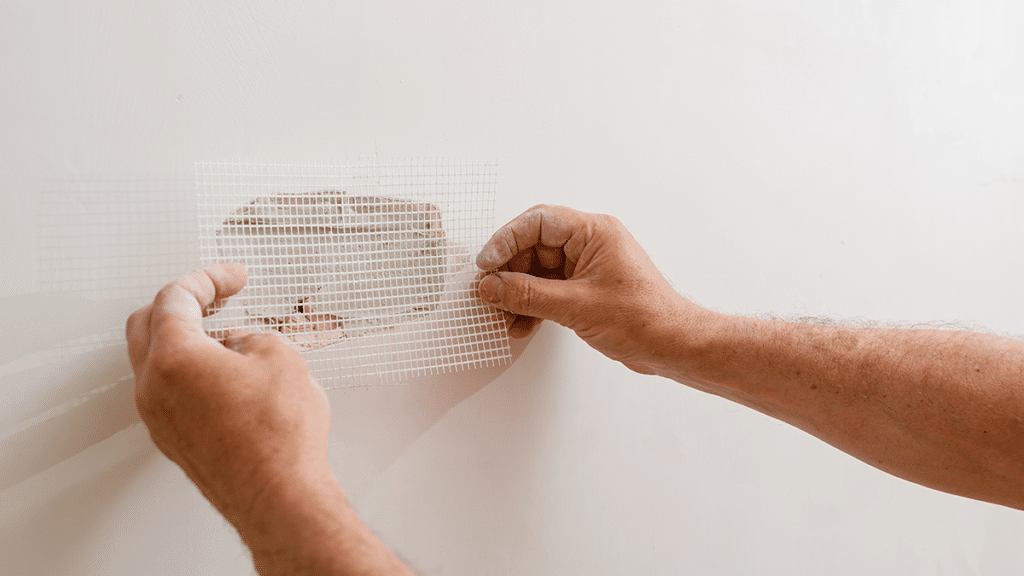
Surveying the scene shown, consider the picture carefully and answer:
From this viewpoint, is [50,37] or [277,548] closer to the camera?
[277,548]

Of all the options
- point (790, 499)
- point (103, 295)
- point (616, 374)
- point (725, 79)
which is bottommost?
point (790, 499)

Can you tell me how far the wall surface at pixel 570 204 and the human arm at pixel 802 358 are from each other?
0.40 feet

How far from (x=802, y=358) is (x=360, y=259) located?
67 cm

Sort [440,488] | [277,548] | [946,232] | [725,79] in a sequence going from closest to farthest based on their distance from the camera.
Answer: [277,548] < [440,488] < [725,79] < [946,232]

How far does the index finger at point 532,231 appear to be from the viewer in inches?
32.3

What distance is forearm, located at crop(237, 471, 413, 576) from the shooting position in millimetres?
468

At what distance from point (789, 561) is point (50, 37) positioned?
1.52 meters

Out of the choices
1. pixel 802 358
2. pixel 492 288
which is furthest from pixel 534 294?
pixel 802 358

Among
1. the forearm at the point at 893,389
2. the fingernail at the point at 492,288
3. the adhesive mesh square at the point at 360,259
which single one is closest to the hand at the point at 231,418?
the adhesive mesh square at the point at 360,259

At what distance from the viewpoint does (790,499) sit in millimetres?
1055

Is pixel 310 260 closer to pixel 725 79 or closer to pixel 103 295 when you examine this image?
pixel 103 295

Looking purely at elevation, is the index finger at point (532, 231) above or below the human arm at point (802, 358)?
above

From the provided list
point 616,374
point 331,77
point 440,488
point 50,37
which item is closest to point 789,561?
point 616,374

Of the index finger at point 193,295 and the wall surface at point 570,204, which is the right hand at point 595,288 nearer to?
the wall surface at point 570,204
